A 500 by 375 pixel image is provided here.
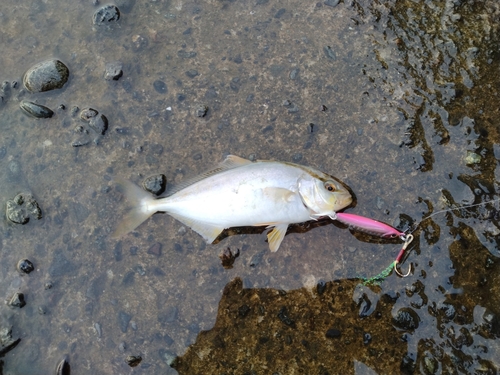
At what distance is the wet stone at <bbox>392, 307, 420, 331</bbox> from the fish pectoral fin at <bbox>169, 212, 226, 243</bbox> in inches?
62.5

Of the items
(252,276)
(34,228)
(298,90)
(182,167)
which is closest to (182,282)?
(252,276)

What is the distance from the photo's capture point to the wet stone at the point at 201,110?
3914mm

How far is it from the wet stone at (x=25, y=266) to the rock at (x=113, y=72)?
1825 mm

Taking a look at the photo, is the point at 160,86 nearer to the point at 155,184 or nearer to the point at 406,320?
the point at 155,184

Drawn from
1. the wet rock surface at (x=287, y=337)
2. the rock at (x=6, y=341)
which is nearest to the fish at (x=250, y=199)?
the wet rock surface at (x=287, y=337)

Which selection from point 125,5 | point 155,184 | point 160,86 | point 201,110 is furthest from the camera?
point 125,5

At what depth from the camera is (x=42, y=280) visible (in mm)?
3680

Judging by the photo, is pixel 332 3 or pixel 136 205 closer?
pixel 136 205

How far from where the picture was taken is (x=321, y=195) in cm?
335

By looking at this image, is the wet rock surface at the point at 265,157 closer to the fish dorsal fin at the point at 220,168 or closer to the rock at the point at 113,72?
the rock at the point at 113,72

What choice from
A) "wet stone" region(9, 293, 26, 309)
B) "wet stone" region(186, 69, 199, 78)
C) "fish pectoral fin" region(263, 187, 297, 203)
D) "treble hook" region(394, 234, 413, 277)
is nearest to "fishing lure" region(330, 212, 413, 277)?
"treble hook" region(394, 234, 413, 277)

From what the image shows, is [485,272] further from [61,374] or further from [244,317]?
[61,374]

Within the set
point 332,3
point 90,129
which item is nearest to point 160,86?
point 90,129

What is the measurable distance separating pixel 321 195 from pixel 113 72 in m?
2.32
